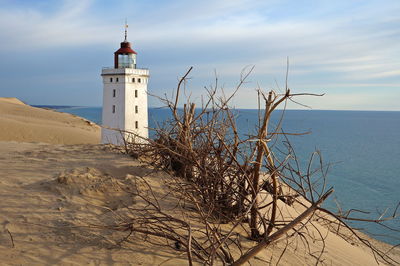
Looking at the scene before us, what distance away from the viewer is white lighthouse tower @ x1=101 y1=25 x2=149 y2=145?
24.1 meters

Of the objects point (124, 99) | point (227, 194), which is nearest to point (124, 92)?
point (124, 99)

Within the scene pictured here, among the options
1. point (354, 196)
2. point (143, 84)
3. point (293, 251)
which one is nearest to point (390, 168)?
A: point (354, 196)

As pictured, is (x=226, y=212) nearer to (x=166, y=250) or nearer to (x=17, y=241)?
(x=166, y=250)

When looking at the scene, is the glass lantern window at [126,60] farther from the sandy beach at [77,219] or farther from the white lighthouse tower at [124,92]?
the sandy beach at [77,219]

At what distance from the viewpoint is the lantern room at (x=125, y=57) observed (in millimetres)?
24391

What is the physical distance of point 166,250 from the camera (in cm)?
319

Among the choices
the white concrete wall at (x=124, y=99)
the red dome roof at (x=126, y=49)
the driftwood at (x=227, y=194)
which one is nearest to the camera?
the driftwood at (x=227, y=194)

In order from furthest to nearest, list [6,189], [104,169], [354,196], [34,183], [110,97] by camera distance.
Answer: [110,97], [354,196], [104,169], [34,183], [6,189]

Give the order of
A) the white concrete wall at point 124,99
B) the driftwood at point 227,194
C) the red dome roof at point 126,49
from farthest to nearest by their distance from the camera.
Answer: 1. the red dome roof at point 126,49
2. the white concrete wall at point 124,99
3. the driftwood at point 227,194

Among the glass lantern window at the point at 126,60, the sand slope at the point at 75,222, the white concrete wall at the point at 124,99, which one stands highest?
the glass lantern window at the point at 126,60

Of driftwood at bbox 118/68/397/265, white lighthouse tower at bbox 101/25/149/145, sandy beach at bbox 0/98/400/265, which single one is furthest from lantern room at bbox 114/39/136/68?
driftwood at bbox 118/68/397/265

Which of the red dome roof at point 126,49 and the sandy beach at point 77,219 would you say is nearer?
the sandy beach at point 77,219

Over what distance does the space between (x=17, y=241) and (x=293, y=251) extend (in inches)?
109

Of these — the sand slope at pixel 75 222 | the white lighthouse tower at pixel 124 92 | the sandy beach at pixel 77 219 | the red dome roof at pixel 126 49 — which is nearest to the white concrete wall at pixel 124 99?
the white lighthouse tower at pixel 124 92
